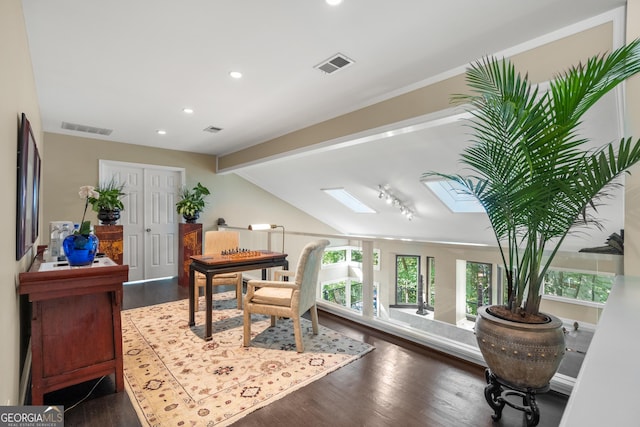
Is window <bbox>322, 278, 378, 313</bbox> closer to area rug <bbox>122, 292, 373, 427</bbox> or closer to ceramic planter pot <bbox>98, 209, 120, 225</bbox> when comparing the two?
area rug <bbox>122, 292, 373, 427</bbox>

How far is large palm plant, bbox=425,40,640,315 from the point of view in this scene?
4.95ft

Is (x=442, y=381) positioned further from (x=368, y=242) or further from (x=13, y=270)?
(x=13, y=270)

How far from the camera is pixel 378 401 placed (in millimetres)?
2082

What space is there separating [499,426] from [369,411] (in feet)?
2.55

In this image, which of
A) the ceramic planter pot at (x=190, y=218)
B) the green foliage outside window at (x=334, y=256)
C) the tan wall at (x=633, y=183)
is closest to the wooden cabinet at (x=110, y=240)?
the ceramic planter pot at (x=190, y=218)

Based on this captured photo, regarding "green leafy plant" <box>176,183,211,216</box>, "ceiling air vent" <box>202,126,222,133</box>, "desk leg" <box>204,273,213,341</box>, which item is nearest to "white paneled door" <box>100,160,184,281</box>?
"green leafy plant" <box>176,183,211,216</box>

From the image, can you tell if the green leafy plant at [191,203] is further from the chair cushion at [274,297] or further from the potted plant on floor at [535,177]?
the potted plant on floor at [535,177]

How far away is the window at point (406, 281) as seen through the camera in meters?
3.61

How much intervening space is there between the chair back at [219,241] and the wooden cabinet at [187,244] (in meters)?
1.50

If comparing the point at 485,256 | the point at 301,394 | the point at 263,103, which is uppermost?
the point at 263,103

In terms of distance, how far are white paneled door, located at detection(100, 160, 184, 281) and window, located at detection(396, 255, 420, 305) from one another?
14.6 ft

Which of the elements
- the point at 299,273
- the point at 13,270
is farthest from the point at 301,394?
the point at 13,270

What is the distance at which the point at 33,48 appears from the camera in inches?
95.4

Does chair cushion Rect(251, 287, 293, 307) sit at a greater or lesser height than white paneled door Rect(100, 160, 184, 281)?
lesser
